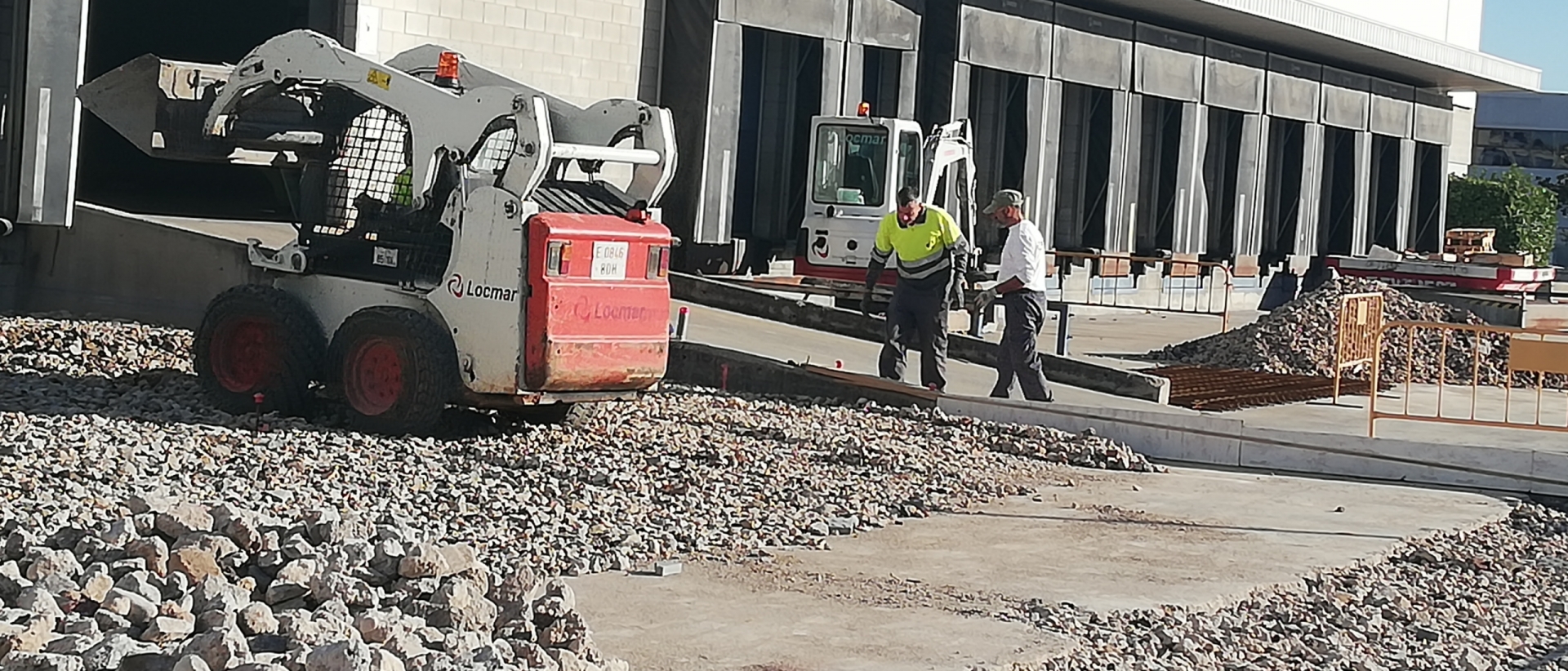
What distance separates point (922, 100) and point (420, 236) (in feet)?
60.7

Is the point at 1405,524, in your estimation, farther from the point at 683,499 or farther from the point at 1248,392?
the point at 1248,392

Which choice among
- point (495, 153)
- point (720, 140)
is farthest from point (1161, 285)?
point (495, 153)

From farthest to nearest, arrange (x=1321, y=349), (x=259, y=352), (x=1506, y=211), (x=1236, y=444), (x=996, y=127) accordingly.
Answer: (x=1506, y=211), (x=996, y=127), (x=1321, y=349), (x=1236, y=444), (x=259, y=352)

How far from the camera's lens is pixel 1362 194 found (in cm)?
4409

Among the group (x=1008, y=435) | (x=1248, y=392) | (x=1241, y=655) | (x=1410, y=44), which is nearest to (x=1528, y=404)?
(x=1248, y=392)

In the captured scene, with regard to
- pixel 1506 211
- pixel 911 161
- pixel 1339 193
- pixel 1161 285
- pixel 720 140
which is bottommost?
pixel 1161 285

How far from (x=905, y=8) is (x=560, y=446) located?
705 inches

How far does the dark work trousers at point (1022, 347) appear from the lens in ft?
47.2

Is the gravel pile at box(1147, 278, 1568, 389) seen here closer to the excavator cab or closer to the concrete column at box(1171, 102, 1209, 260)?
the excavator cab

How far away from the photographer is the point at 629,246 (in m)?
11.6

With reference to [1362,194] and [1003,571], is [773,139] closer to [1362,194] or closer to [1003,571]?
[1362,194]

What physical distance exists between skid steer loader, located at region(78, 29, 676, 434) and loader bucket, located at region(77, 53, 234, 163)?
0.5 inches

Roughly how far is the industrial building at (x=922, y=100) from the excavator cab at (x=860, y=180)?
2140 millimetres

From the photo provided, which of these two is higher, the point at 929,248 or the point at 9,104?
the point at 9,104
